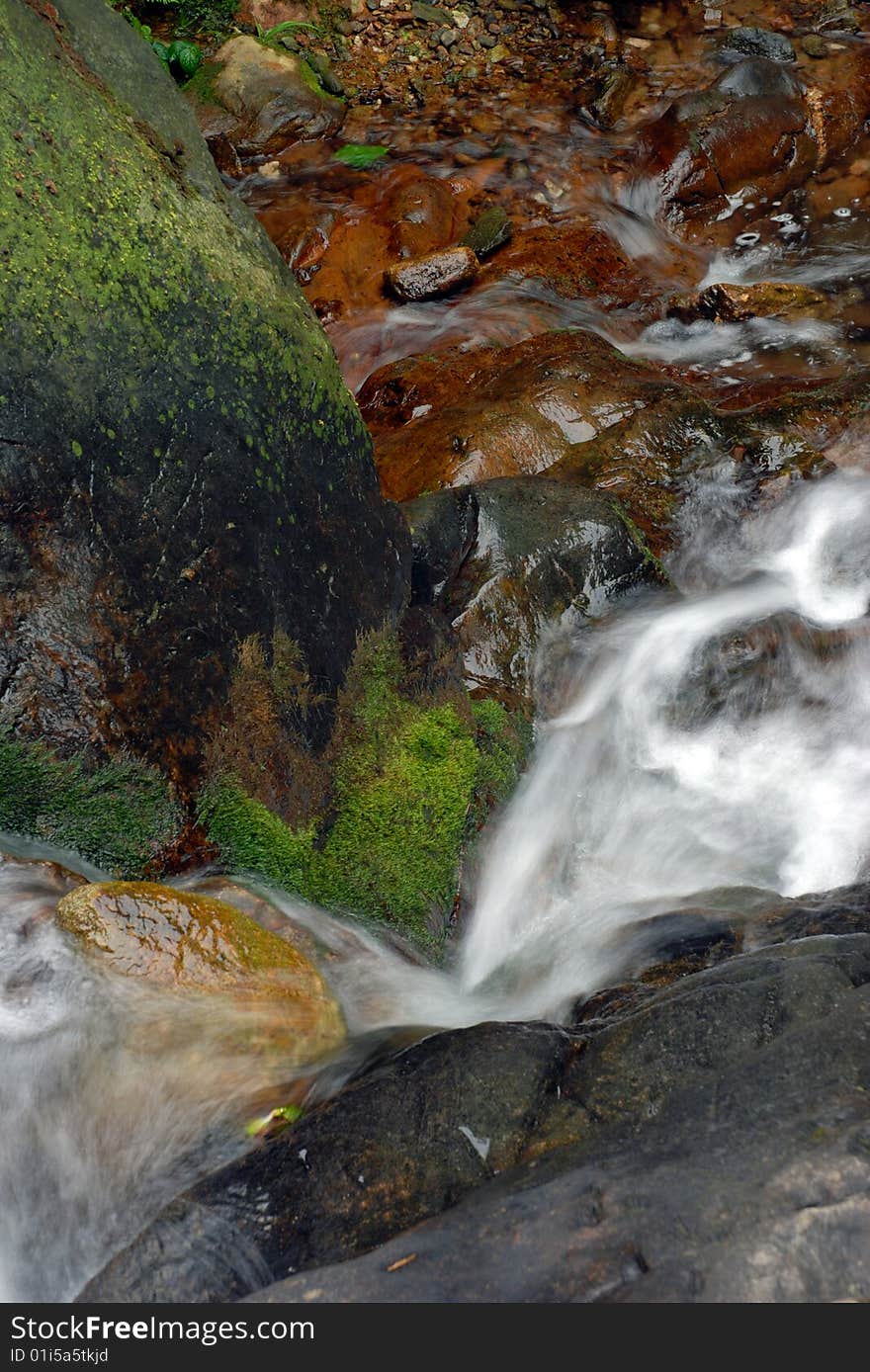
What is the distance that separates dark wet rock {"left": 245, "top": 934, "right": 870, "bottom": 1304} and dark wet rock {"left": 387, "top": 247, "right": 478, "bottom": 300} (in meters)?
7.19

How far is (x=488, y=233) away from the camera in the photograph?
9.20m

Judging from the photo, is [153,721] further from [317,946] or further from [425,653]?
[425,653]

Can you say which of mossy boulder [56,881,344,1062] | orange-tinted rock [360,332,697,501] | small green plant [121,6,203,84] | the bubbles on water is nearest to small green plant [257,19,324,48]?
small green plant [121,6,203,84]

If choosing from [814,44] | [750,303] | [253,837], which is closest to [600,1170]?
[253,837]

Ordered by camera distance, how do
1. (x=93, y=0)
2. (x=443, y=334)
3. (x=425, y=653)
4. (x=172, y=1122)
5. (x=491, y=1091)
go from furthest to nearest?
(x=443, y=334), (x=425, y=653), (x=93, y=0), (x=172, y=1122), (x=491, y=1091)

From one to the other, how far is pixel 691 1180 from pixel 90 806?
2196 mm

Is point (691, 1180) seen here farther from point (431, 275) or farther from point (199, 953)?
point (431, 275)

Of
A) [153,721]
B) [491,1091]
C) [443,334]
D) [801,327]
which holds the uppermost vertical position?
[153,721]

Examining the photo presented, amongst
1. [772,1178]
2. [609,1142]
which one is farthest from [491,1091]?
[772,1178]

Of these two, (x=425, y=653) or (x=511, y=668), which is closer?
(x=425, y=653)

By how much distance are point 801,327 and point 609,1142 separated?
7.49 meters

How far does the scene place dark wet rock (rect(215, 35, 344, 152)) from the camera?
11.0 m

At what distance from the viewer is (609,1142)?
2.32 m

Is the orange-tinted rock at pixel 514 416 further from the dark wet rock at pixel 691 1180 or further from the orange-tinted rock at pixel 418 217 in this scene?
the dark wet rock at pixel 691 1180
